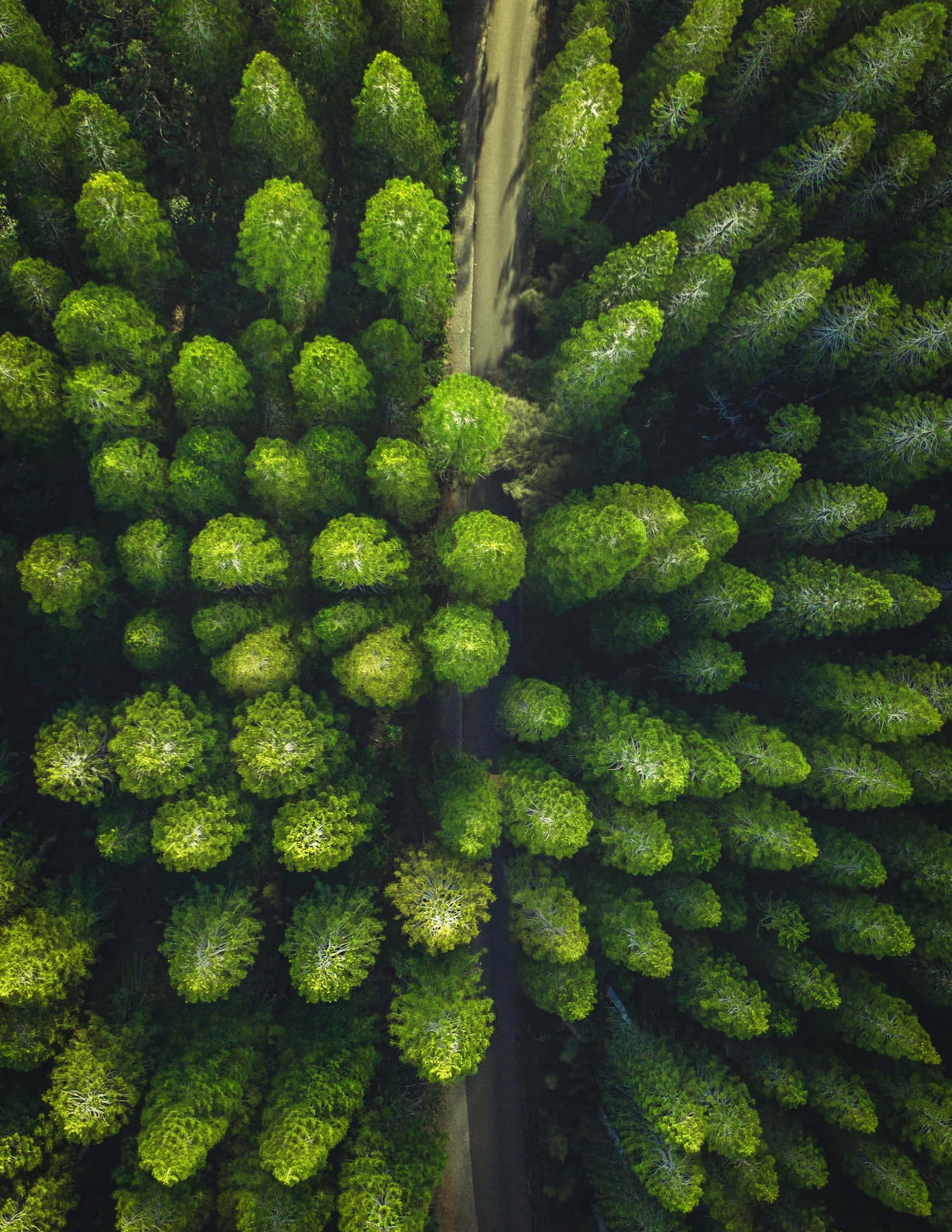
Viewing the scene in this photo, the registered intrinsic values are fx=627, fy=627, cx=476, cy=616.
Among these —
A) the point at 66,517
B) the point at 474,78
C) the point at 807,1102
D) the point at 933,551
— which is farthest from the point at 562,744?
the point at 474,78

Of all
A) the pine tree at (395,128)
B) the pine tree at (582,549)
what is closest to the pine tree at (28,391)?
the pine tree at (395,128)

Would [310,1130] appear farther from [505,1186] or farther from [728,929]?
[728,929]

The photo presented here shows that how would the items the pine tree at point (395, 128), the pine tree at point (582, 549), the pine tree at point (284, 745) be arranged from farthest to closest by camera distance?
the pine tree at point (582, 549)
the pine tree at point (284, 745)
the pine tree at point (395, 128)

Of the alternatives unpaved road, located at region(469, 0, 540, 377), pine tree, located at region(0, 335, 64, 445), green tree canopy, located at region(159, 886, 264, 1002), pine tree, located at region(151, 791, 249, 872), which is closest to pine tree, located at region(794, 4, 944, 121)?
unpaved road, located at region(469, 0, 540, 377)

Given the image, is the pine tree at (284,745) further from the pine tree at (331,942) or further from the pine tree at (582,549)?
the pine tree at (582,549)

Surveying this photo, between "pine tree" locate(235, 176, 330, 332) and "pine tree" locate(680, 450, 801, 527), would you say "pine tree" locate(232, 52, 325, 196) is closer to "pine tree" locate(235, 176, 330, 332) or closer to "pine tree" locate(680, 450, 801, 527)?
"pine tree" locate(235, 176, 330, 332)
